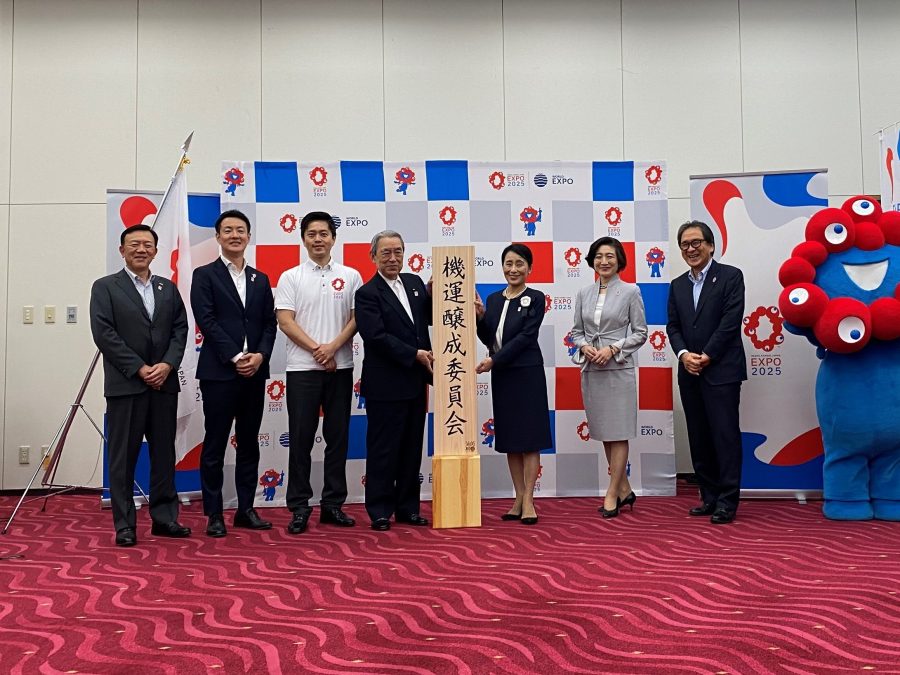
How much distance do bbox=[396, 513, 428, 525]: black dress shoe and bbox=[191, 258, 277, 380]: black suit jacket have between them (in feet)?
3.38

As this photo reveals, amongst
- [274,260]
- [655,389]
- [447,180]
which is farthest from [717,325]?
[274,260]

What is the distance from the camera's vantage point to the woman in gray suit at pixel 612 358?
410cm

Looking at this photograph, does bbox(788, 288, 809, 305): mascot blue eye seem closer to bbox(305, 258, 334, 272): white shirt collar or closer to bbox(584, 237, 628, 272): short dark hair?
bbox(584, 237, 628, 272): short dark hair

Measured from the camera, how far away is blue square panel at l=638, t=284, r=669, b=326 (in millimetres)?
4766

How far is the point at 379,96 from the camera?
18.9ft

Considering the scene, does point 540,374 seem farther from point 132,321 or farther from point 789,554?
point 132,321

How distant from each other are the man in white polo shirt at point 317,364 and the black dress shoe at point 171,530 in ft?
1.69

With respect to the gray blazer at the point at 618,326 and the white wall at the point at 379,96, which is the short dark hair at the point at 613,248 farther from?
the white wall at the point at 379,96

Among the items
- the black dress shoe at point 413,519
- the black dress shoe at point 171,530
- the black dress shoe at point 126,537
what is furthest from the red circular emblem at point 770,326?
the black dress shoe at point 126,537

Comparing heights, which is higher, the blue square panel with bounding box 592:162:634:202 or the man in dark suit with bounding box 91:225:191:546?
the blue square panel with bounding box 592:162:634:202

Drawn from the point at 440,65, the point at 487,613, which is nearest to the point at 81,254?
the point at 440,65

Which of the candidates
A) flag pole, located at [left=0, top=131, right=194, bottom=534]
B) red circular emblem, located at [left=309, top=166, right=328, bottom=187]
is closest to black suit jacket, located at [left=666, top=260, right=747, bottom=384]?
red circular emblem, located at [left=309, top=166, right=328, bottom=187]

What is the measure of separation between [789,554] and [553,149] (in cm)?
355

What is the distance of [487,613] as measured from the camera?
2.40m
